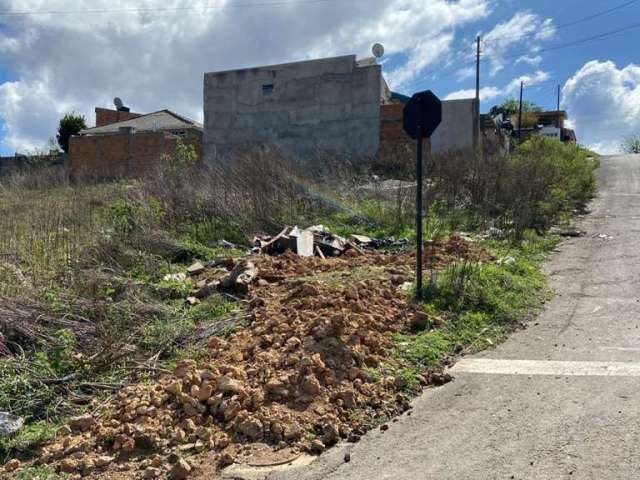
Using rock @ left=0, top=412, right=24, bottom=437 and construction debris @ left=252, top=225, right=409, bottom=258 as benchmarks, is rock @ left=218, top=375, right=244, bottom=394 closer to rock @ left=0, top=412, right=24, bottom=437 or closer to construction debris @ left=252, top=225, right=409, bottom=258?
rock @ left=0, top=412, right=24, bottom=437

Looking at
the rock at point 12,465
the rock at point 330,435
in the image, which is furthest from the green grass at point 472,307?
the rock at point 12,465

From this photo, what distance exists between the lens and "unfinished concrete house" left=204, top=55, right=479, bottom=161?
22281 millimetres

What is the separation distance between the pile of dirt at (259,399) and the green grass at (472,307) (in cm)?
26

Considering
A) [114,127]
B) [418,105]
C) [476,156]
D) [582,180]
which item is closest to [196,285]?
[418,105]

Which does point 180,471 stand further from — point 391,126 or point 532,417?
point 391,126

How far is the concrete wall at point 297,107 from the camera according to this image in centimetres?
2286

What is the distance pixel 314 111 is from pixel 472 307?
1874 centimetres

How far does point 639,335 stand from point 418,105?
3389 mm

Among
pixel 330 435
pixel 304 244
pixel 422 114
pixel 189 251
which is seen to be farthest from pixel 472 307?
pixel 189 251

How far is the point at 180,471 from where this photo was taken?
3.16 m

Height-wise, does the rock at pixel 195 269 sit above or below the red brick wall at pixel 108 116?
below

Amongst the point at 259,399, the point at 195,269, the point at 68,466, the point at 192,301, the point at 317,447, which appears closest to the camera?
the point at 68,466

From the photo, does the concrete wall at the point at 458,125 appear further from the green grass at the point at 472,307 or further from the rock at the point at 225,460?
the rock at the point at 225,460

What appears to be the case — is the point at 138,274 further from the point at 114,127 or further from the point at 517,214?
the point at 114,127
